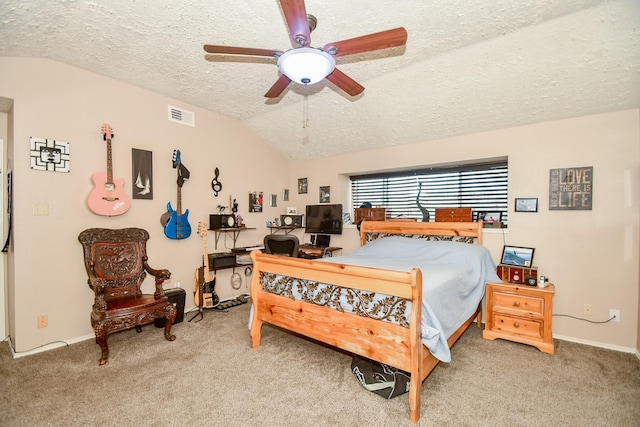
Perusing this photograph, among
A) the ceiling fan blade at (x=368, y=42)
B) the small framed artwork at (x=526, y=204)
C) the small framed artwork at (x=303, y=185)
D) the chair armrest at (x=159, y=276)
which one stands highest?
the ceiling fan blade at (x=368, y=42)

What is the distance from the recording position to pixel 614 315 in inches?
104

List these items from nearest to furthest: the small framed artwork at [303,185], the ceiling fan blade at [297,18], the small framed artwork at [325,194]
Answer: the ceiling fan blade at [297,18] → the small framed artwork at [325,194] → the small framed artwork at [303,185]

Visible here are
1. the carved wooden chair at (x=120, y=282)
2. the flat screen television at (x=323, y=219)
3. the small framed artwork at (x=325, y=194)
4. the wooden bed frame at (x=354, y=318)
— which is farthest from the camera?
the small framed artwork at (x=325, y=194)

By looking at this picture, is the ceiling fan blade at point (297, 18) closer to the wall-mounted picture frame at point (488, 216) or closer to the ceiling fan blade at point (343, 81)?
the ceiling fan blade at point (343, 81)

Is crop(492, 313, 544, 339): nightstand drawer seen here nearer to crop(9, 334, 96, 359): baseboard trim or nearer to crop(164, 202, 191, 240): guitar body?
crop(164, 202, 191, 240): guitar body

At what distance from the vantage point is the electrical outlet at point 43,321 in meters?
2.63

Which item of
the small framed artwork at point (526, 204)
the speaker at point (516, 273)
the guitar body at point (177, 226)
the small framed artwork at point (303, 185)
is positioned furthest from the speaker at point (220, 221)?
the small framed artwork at point (526, 204)

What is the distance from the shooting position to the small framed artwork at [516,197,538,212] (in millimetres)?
3002

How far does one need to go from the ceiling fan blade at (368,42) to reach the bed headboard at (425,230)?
94.4 inches

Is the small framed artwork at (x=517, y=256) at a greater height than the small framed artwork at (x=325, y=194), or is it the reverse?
the small framed artwork at (x=325, y=194)

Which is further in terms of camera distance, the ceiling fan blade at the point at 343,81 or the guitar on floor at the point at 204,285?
the guitar on floor at the point at 204,285

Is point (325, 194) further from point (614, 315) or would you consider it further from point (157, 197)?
point (614, 315)

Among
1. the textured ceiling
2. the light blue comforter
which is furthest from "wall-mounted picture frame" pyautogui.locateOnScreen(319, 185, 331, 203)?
the textured ceiling

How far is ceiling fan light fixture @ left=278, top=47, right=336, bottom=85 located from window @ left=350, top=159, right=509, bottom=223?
261 cm
